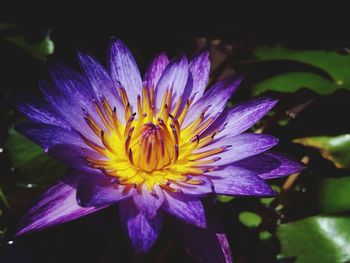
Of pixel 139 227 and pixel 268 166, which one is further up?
pixel 268 166

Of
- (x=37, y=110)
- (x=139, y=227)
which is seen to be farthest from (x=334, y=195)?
(x=37, y=110)

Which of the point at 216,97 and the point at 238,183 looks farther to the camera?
the point at 216,97

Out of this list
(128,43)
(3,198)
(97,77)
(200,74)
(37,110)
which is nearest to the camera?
(37,110)

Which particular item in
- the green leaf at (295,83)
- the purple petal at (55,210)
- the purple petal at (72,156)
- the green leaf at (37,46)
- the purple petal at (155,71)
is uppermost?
the green leaf at (37,46)

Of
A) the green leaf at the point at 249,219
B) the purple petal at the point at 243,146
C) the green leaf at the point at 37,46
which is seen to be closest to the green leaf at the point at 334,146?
the green leaf at the point at 249,219

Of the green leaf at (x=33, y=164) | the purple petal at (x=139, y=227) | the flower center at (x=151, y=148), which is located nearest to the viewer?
the purple petal at (x=139, y=227)

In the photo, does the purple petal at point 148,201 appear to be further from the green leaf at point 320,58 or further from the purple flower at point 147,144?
the green leaf at point 320,58

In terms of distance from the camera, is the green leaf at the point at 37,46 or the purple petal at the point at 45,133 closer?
the purple petal at the point at 45,133

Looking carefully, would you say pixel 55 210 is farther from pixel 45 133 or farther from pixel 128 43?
pixel 128 43
